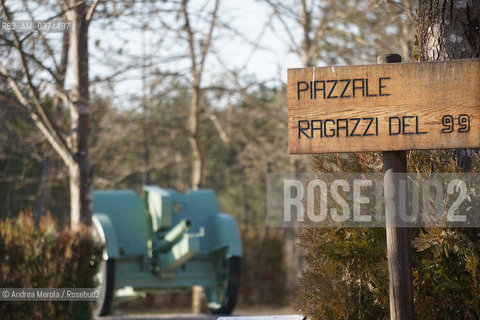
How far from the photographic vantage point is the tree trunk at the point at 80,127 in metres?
8.45

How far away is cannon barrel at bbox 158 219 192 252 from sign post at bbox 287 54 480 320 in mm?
5711

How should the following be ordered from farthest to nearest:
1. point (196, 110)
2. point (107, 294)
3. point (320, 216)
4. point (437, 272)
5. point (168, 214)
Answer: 1. point (196, 110)
2. point (168, 214)
3. point (107, 294)
4. point (320, 216)
5. point (437, 272)

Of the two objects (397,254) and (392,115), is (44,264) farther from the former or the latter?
(392,115)

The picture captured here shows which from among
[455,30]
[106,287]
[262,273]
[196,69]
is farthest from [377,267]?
[262,273]

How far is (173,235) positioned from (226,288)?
122cm

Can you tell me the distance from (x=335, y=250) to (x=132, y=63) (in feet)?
22.2

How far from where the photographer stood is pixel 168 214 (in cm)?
1063

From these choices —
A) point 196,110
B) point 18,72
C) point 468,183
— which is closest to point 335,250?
point 468,183

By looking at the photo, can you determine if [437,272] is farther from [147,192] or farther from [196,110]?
[196,110]

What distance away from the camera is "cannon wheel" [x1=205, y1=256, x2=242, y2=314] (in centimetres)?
1047

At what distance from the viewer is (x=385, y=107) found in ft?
12.1

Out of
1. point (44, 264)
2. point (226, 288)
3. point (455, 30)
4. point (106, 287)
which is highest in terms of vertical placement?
point (455, 30)

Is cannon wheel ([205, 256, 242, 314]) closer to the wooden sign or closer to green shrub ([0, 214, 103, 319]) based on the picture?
green shrub ([0, 214, 103, 319])

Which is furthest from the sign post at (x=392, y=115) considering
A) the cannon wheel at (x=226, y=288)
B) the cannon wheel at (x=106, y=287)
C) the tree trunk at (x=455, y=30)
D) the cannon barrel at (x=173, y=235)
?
the cannon wheel at (x=226, y=288)
